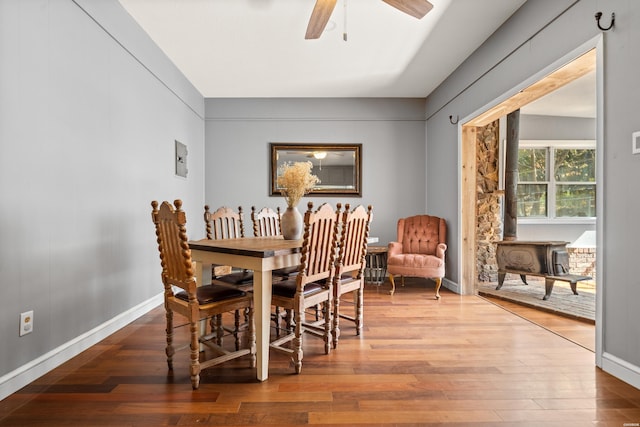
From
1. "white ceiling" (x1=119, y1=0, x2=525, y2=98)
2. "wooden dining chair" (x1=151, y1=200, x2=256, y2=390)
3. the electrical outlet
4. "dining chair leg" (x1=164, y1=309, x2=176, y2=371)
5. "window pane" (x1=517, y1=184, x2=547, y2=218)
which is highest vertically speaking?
"white ceiling" (x1=119, y1=0, x2=525, y2=98)

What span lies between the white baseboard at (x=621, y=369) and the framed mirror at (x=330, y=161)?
12.3 feet

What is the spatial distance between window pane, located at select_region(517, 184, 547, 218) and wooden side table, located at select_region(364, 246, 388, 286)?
8.87ft

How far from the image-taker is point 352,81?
475cm

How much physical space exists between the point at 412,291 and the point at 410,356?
7.08ft

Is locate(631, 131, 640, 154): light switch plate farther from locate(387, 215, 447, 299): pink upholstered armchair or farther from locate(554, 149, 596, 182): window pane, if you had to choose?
locate(554, 149, 596, 182): window pane

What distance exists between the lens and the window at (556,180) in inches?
233

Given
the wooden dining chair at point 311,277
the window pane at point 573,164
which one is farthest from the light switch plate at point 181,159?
the window pane at point 573,164

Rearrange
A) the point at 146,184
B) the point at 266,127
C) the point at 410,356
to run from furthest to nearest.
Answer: the point at 266,127, the point at 146,184, the point at 410,356

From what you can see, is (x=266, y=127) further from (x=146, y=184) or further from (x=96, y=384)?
(x=96, y=384)

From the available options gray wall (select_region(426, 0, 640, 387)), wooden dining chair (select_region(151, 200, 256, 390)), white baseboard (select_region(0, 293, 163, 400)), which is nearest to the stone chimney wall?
gray wall (select_region(426, 0, 640, 387))

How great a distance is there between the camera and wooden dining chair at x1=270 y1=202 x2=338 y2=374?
2.13m

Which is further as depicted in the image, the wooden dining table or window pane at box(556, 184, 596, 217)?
window pane at box(556, 184, 596, 217)

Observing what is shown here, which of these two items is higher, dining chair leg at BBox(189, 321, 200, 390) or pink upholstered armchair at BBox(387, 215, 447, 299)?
pink upholstered armchair at BBox(387, 215, 447, 299)

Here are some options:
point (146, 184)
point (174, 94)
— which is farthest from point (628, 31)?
point (174, 94)
